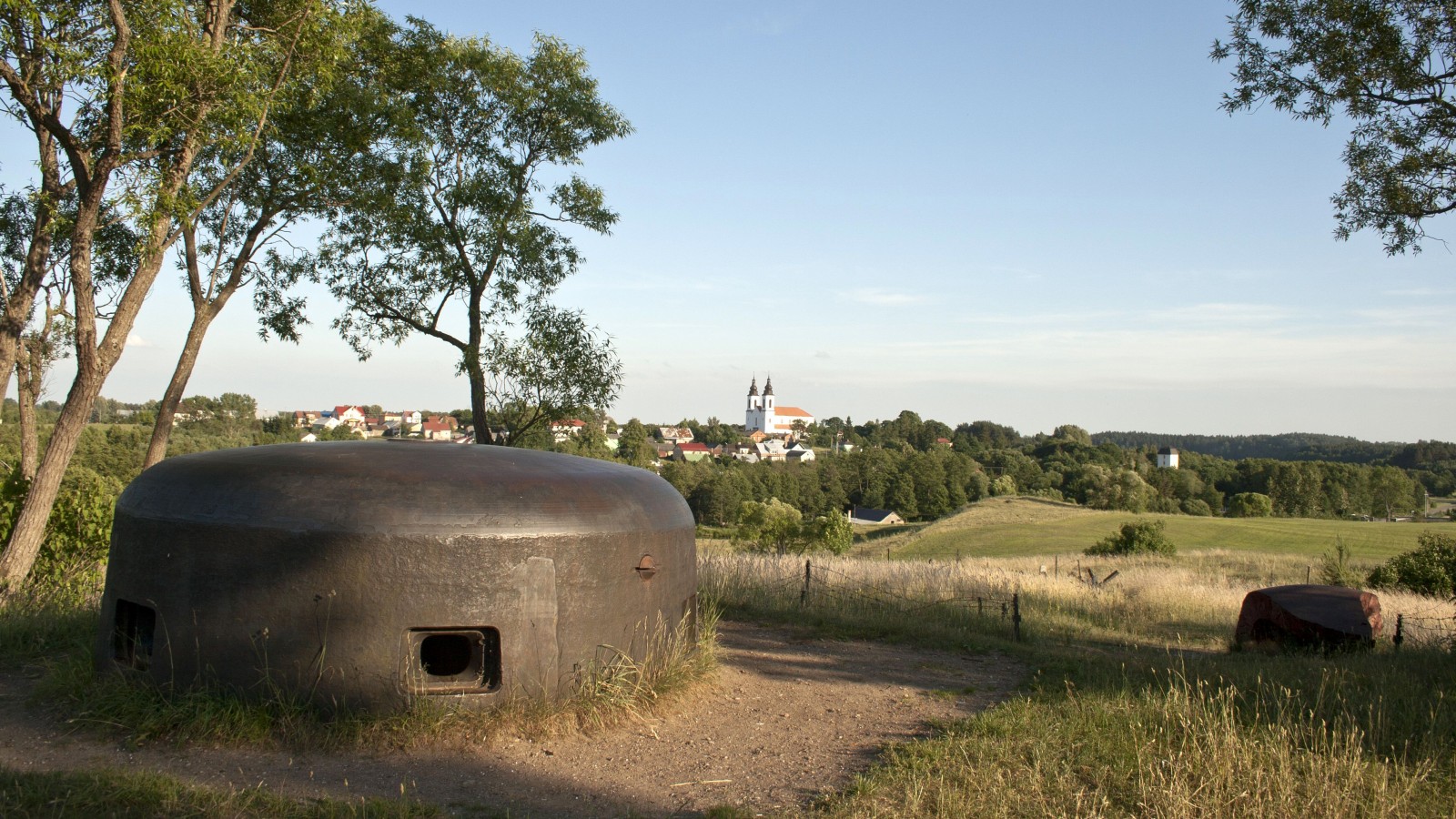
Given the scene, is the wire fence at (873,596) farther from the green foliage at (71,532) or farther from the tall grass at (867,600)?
the green foliage at (71,532)

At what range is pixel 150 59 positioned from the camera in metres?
10.0

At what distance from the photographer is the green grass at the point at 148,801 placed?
4883 millimetres

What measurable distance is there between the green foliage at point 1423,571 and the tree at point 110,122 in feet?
75.1

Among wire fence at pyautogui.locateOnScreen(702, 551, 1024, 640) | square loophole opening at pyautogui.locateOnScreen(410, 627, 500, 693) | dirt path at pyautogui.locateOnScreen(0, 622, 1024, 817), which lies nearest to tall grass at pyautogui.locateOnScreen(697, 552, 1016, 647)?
wire fence at pyautogui.locateOnScreen(702, 551, 1024, 640)

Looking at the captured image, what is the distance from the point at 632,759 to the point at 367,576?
218cm

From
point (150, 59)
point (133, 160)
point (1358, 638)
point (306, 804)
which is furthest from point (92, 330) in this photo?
point (1358, 638)

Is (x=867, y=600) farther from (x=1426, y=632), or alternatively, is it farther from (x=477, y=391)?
(x=1426, y=632)

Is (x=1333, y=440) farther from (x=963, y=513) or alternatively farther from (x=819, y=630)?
(x=819, y=630)

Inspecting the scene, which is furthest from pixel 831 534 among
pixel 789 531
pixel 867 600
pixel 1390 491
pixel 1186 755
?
pixel 1390 491

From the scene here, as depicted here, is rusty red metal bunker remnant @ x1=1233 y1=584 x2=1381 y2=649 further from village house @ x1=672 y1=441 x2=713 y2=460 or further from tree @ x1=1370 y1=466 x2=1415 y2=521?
village house @ x1=672 y1=441 x2=713 y2=460

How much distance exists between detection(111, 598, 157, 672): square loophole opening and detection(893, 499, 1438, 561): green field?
37777mm

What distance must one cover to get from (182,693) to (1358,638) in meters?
11.8

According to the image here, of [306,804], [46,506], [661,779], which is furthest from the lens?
[46,506]

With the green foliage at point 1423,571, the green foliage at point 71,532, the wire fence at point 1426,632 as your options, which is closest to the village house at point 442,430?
the green foliage at point 71,532
